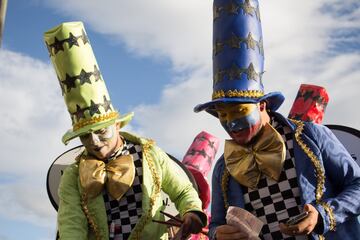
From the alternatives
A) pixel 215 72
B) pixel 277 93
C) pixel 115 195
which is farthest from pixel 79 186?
pixel 277 93

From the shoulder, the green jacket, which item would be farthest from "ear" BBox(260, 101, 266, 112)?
Result: the green jacket

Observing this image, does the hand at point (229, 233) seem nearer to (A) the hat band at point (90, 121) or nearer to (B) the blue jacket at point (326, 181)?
(B) the blue jacket at point (326, 181)

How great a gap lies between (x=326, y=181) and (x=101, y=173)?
1.53m

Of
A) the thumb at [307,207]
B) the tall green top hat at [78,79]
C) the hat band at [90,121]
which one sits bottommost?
the thumb at [307,207]

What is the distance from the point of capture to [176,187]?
409cm

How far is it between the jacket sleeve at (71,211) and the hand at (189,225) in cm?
70

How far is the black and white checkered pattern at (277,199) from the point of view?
3357 millimetres

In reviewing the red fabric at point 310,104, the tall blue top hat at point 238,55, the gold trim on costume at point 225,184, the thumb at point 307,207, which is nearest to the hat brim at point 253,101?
the tall blue top hat at point 238,55

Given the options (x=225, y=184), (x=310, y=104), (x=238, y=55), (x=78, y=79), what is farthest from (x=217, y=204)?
(x=310, y=104)

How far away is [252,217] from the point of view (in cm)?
322

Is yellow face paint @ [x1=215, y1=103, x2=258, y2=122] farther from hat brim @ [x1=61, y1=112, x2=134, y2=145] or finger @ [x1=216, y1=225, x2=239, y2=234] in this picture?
hat brim @ [x1=61, y1=112, x2=134, y2=145]

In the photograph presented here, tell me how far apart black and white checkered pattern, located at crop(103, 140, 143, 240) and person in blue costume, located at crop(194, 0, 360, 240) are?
0.64 metres

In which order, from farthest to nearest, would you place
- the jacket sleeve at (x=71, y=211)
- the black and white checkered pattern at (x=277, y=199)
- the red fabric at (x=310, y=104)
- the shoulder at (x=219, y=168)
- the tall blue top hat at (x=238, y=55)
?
the red fabric at (x=310, y=104)
the jacket sleeve at (x=71, y=211)
the shoulder at (x=219, y=168)
the tall blue top hat at (x=238, y=55)
the black and white checkered pattern at (x=277, y=199)

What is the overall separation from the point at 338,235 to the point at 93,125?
175 centimetres
